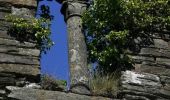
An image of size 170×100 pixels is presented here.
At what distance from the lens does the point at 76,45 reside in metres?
10.9

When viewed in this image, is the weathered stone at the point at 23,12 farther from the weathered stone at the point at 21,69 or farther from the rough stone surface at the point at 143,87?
the rough stone surface at the point at 143,87

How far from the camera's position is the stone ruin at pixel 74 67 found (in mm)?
9586

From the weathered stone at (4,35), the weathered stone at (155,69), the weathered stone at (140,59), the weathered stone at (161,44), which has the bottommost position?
the weathered stone at (155,69)

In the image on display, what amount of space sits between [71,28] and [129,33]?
3.11ft

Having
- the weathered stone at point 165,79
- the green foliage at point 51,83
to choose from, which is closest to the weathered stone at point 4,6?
the green foliage at point 51,83

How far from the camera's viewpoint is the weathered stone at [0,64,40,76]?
9.73 metres

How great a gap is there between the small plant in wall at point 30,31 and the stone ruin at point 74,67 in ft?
0.35

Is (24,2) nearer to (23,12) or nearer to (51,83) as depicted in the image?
(23,12)

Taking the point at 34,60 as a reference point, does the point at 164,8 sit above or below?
above

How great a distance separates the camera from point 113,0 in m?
11.2

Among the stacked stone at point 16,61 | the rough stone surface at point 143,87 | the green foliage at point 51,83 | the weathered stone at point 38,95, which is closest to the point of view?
the weathered stone at point 38,95

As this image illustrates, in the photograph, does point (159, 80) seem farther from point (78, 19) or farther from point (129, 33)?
point (78, 19)

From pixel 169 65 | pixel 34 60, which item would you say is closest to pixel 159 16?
pixel 169 65

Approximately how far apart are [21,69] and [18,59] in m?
0.19
